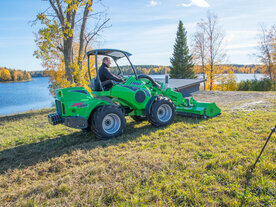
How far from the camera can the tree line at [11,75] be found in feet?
270

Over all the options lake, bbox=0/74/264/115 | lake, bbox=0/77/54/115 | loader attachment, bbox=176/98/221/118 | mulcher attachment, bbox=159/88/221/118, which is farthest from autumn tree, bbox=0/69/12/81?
loader attachment, bbox=176/98/221/118

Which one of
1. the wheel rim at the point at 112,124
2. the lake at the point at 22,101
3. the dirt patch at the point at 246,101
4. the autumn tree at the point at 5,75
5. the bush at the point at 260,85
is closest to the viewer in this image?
the wheel rim at the point at 112,124

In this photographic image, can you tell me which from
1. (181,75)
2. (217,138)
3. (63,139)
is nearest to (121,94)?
(63,139)

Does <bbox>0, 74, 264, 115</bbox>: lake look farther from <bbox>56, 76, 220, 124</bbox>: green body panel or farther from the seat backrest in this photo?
the seat backrest

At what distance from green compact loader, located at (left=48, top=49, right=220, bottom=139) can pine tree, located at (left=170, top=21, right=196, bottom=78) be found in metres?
27.8

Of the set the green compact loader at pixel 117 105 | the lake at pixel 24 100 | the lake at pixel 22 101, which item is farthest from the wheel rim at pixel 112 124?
the lake at pixel 22 101

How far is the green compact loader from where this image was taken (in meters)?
5.55

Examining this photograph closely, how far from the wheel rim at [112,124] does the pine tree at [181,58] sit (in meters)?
30.1

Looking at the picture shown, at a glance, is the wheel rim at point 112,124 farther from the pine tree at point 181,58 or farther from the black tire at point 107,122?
the pine tree at point 181,58

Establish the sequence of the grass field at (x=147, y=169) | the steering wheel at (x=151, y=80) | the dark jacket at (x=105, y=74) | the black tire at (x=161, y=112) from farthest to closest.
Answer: the steering wheel at (x=151, y=80) < the black tire at (x=161, y=112) < the dark jacket at (x=105, y=74) < the grass field at (x=147, y=169)

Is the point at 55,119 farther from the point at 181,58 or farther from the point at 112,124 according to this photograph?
the point at 181,58

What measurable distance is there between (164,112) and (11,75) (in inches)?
3769

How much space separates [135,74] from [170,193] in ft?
14.7

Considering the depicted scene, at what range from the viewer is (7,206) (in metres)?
2.92
